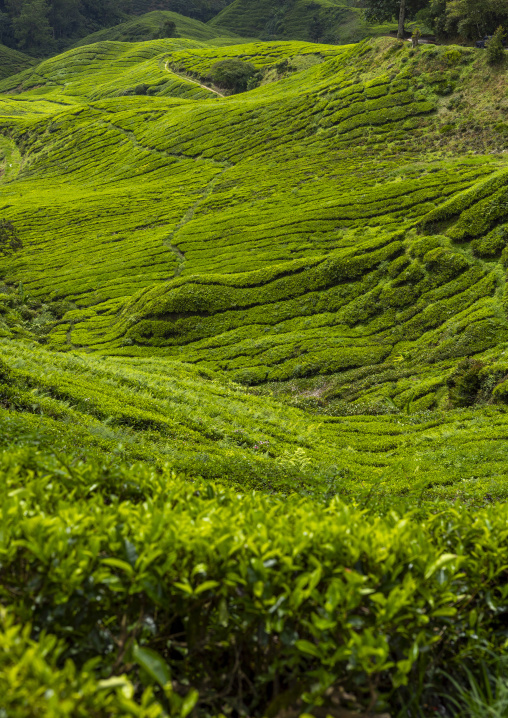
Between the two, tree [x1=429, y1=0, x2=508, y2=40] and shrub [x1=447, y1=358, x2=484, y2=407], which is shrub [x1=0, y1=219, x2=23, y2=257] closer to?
shrub [x1=447, y1=358, x2=484, y2=407]

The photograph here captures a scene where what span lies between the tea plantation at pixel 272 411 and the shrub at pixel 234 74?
3954 centimetres

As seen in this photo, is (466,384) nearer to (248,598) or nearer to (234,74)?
(248,598)

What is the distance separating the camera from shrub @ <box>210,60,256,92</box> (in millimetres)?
141250

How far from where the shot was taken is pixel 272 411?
24.6 metres

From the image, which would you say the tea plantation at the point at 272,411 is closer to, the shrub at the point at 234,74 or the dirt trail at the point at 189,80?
the shrub at the point at 234,74

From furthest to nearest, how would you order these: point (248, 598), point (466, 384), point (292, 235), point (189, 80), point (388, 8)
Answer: point (189, 80), point (388, 8), point (292, 235), point (466, 384), point (248, 598)

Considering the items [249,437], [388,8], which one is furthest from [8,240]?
[388,8]

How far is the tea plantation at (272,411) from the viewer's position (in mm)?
3320

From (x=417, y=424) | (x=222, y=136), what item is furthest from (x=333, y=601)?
(x=222, y=136)

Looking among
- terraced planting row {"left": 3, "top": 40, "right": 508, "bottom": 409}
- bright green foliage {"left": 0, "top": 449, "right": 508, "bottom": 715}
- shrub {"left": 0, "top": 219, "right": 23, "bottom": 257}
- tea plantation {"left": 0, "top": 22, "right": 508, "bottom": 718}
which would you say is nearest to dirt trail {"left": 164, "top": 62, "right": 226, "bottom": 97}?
terraced planting row {"left": 3, "top": 40, "right": 508, "bottom": 409}

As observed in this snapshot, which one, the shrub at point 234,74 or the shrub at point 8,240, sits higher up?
the shrub at point 234,74

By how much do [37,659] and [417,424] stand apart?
22.2 meters

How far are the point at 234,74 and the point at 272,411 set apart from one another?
5891 inches

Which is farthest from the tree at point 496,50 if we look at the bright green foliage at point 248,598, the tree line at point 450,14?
the bright green foliage at point 248,598
